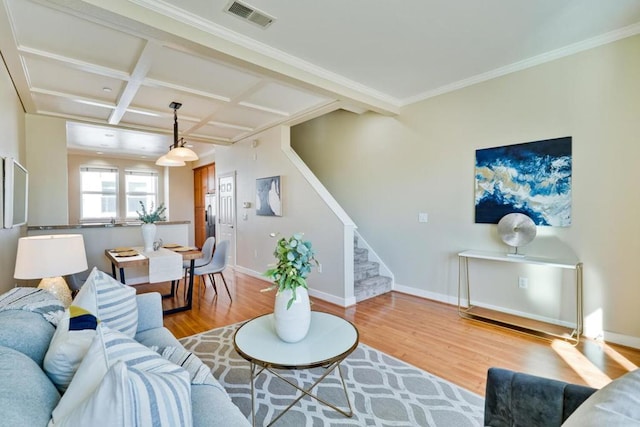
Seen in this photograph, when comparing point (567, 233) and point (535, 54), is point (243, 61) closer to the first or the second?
point (535, 54)

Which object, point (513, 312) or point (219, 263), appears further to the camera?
point (219, 263)

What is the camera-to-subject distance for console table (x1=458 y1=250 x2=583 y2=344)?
2.86 meters

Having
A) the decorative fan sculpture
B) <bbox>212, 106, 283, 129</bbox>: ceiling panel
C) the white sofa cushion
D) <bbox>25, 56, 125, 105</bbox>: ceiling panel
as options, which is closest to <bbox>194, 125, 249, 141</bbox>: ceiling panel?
<bbox>212, 106, 283, 129</bbox>: ceiling panel

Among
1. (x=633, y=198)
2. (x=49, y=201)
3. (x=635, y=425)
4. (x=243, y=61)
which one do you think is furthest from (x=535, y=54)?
(x=49, y=201)

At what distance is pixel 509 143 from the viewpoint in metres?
3.36

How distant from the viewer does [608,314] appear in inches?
110

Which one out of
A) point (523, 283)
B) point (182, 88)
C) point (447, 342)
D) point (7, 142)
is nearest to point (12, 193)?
point (7, 142)

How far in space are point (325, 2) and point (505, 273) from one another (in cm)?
326

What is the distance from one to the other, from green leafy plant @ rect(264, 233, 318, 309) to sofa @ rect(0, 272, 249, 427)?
1.90 feet

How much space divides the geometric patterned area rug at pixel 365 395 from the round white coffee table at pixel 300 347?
0.28 ft

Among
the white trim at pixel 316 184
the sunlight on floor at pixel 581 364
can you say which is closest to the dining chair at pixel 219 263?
the white trim at pixel 316 184

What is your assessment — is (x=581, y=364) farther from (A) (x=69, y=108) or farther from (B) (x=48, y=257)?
(A) (x=69, y=108)

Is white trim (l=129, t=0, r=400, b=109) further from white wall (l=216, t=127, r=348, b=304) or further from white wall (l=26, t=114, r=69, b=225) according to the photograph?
white wall (l=26, t=114, r=69, b=225)

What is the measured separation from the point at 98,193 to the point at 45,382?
9.01 m
